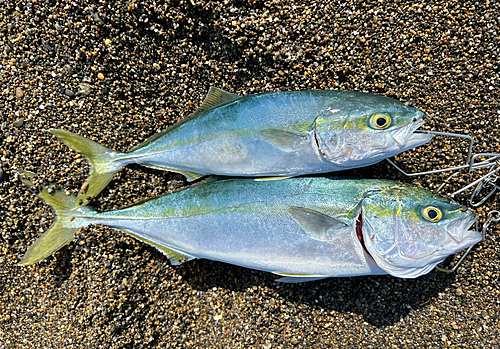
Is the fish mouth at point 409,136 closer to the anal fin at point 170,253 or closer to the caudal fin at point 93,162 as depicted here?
the anal fin at point 170,253

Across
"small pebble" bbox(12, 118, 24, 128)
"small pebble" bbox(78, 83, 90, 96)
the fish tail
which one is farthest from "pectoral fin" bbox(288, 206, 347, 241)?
"small pebble" bbox(12, 118, 24, 128)

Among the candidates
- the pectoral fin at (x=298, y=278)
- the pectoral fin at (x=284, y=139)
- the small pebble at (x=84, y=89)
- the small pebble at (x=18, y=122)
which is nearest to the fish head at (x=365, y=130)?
the pectoral fin at (x=284, y=139)

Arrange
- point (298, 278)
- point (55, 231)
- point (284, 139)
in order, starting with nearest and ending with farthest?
point (284, 139) → point (298, 278) → point (55, 231)

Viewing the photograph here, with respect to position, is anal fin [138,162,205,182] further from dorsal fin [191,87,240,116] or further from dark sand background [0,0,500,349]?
dorsal fin [191,87,240,116]

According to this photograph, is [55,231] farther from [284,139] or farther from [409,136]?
[409,136]

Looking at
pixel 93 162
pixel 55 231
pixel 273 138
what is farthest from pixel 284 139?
pixel 55 231

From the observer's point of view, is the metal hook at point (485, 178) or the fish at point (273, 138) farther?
the metal hook at point (485, 178)
